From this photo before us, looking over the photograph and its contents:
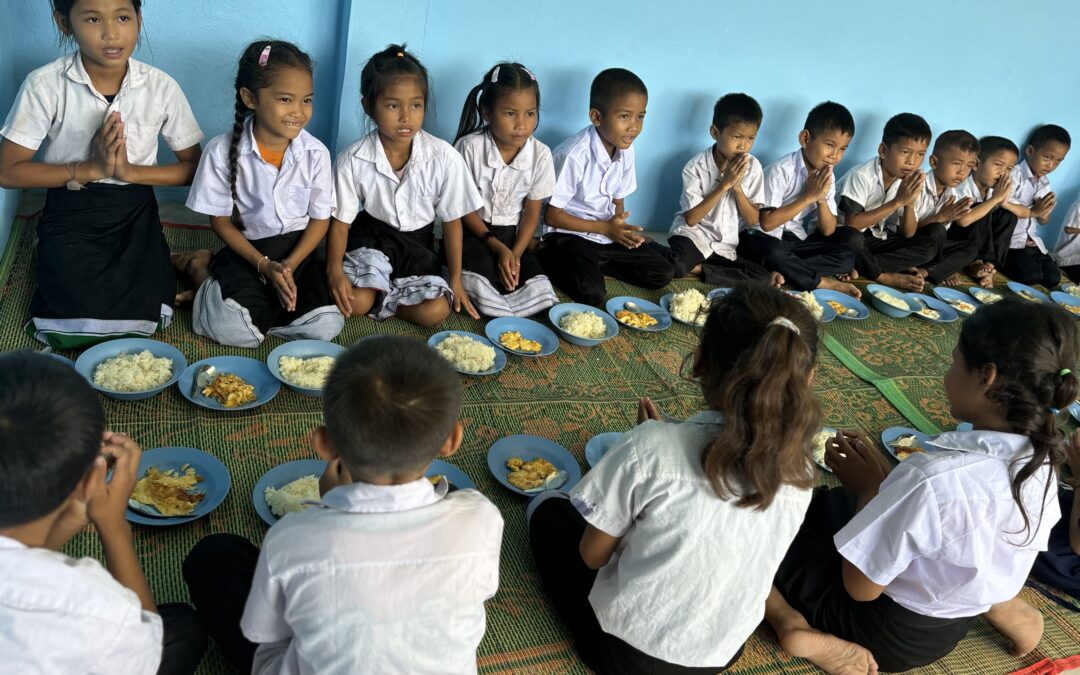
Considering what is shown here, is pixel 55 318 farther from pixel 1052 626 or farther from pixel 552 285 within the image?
pixel 1052 626

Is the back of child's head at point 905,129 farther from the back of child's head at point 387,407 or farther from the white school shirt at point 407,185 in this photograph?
the back of child's head at point 387,407

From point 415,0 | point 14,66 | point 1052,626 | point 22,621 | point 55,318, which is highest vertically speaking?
point 415,0

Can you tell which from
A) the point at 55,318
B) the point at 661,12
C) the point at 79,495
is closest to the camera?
the point at 79,495

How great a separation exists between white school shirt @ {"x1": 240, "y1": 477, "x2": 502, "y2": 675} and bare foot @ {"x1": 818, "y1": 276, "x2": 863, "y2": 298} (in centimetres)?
351

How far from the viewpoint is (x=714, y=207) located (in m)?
4.17

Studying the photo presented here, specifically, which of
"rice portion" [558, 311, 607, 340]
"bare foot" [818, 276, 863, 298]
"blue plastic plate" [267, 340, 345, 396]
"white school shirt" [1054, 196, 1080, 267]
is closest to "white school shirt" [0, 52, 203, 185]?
"blue plastic plate" [267, 340, 345, 396]

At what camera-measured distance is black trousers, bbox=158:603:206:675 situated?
1539 millimetres

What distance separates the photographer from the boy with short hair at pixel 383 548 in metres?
1.24

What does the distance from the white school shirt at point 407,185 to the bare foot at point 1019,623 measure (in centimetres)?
236

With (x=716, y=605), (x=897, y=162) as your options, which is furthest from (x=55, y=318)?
(x=897, y=162)

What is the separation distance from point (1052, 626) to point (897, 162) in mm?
2778

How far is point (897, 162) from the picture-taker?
4.42 m

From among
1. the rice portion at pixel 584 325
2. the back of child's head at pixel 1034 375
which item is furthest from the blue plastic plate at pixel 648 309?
the back of child's head at pixel 1034 375

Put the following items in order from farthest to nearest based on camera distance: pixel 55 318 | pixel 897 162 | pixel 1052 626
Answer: pixel 897 162 < pixel 55 318 < pixel 1052 626
